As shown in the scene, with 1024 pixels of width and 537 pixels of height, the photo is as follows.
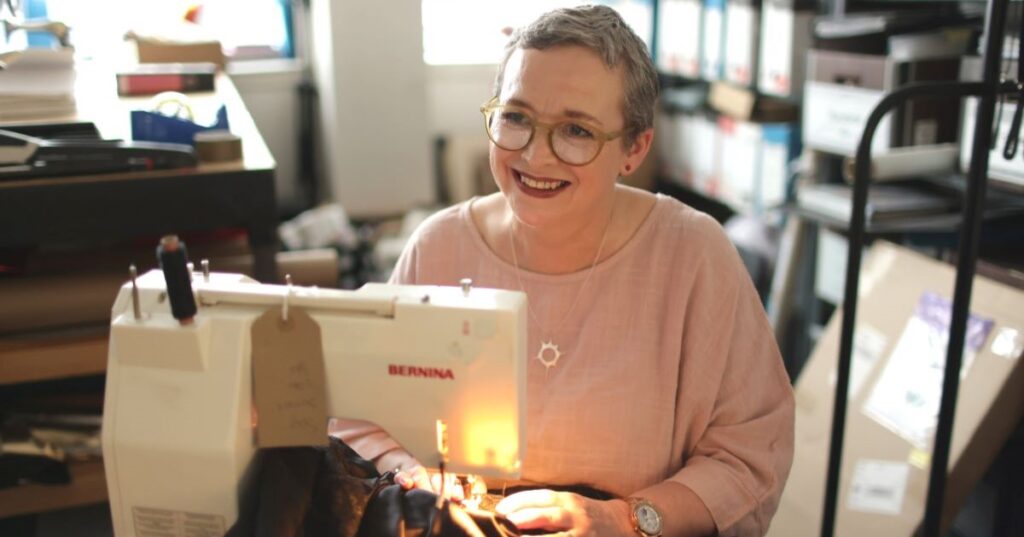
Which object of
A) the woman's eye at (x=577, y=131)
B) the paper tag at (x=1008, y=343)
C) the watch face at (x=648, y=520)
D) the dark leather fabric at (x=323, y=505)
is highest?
the woman's eye at (x=577, y=131)

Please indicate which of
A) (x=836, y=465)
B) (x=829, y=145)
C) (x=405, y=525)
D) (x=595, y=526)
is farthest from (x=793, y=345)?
(x=405, y=525)

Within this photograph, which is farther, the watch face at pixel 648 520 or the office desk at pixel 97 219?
the office desk at pixel 97 219

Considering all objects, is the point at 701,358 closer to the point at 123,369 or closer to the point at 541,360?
the point at 541,360

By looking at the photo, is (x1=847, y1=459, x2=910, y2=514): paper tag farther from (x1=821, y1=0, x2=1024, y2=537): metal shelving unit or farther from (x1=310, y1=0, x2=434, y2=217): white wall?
(x1=310, y1=0, x2=434, y2=217): white wall

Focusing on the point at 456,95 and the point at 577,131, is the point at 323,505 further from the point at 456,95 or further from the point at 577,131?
the point at 456,95

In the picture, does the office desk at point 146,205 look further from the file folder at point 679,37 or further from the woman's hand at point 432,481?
the file folder at point 679,37

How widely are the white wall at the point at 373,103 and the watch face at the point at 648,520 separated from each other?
311 centimetres

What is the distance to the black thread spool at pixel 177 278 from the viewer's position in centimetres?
90

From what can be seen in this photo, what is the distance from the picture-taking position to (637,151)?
1.34 meters

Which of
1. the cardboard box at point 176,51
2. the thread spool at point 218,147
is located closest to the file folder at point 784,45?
the cardboard box at point 176,51

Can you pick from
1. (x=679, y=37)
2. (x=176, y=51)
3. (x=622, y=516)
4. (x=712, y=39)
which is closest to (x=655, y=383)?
(x=622, y=516)

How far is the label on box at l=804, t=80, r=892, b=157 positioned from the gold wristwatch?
1.53 m

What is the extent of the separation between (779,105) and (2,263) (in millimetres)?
2371

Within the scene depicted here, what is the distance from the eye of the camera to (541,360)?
130 centimetres
